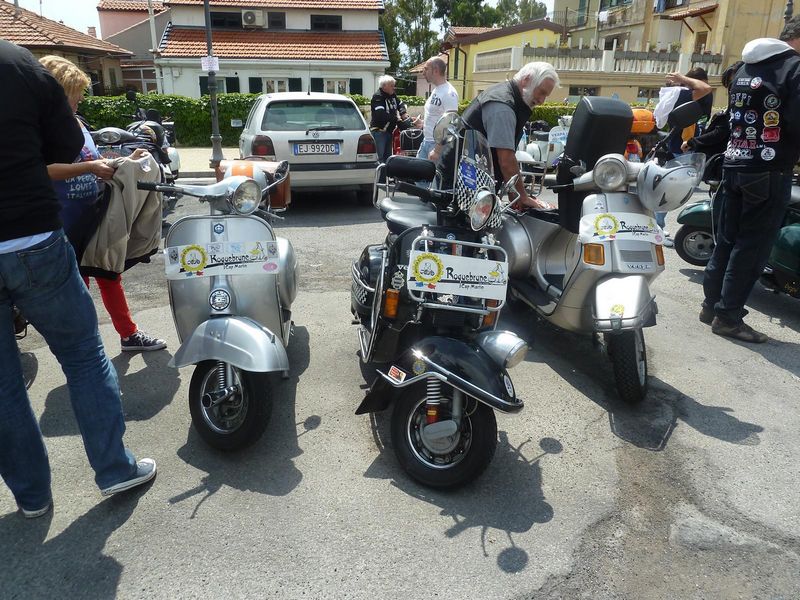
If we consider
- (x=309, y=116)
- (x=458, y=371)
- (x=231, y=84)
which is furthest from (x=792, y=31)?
(x=231, y=84)

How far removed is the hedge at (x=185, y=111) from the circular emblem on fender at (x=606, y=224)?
1332cm

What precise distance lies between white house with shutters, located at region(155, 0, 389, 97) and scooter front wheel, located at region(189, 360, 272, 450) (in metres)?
24.6

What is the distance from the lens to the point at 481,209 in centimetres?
286

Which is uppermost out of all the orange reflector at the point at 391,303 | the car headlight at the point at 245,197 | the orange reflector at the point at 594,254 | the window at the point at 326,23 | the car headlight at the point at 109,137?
the window at the point at 326,23

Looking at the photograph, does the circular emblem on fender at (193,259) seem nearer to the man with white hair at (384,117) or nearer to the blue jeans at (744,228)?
the blue jeans at (744,228)

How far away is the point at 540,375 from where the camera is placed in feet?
13.2

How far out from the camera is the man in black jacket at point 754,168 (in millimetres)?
4102

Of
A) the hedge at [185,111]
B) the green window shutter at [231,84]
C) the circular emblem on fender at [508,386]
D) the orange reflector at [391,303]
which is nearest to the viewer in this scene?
the circular emblem on fender at [508,386]

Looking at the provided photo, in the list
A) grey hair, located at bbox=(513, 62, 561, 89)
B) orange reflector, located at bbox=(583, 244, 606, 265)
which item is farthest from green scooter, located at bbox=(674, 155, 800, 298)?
A: orange reflector, located at bbox=(583, 244, 606, 265)

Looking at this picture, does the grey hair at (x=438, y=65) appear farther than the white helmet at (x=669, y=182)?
Yes

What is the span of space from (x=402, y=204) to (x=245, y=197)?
1.08 m

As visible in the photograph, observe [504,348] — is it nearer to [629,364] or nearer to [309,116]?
[629,364]

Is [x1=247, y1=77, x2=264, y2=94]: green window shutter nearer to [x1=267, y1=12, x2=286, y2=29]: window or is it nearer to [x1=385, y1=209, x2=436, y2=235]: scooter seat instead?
[x1=267, y1=12, x2=286, y2=29]: window

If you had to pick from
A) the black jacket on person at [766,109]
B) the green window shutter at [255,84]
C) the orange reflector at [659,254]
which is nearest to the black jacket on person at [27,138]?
the orange reflector at [659,254]
